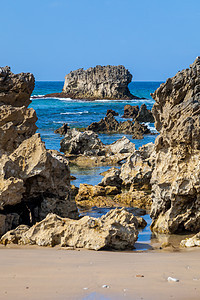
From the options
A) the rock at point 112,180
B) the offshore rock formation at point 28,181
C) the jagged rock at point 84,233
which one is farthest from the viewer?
the rock at point 112,180

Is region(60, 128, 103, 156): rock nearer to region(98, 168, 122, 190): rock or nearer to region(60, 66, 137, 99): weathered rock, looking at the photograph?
region(98, 168, 122, 190): rock

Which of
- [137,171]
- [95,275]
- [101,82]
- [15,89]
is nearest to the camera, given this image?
[95,275]

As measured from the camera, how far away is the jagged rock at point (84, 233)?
8.67 metres

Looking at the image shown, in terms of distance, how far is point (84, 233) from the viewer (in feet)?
28.8

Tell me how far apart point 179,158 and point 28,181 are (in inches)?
142

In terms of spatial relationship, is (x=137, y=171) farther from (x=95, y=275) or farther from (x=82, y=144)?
(x=95, y=275)

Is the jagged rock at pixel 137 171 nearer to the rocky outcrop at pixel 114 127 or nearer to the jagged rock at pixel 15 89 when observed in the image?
the jagged rock at pixel 15 89

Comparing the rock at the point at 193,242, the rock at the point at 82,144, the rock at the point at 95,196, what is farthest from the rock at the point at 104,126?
the rock at the point at 193,242

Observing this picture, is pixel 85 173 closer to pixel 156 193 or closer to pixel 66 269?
pixel 156 193

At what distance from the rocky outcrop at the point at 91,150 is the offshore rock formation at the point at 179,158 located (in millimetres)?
13541

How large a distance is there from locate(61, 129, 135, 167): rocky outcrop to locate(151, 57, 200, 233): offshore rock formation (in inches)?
533

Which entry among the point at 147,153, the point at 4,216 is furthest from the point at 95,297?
the point at 147,153

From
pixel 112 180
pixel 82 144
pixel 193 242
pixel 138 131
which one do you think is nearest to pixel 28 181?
pixel 193 242

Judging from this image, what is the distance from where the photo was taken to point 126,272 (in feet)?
21.5
